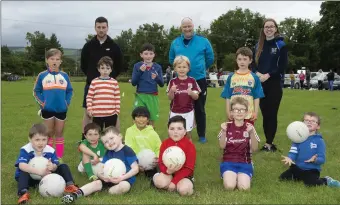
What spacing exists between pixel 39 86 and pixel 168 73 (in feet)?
88.8

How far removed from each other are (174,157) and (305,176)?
6.28ft

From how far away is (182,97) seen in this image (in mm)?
7270

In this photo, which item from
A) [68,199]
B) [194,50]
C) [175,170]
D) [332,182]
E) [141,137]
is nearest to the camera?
[68,199]

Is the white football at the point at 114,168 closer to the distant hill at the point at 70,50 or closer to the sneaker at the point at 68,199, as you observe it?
the sneaker at the point at 68,199

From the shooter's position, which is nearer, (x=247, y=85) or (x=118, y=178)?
(x=118, y=178)

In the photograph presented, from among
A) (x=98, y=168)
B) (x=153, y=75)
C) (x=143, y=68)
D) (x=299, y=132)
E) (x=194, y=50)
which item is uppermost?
(x=194, y=50)

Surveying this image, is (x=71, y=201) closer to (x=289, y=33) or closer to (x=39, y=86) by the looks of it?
(x=39, y=86)

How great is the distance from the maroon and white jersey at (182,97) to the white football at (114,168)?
88.2 inches

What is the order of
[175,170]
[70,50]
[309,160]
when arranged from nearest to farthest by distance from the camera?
[175,170]
[309,160]
[70,50]

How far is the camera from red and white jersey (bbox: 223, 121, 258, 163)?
5672 mm

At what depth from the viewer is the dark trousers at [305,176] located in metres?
5.53

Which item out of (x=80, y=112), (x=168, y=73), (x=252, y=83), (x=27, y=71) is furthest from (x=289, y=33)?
(x=252, y=83)

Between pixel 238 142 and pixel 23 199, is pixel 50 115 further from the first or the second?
pixel 238 142

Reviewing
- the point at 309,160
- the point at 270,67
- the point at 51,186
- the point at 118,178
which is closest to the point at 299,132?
the point at 309,160
